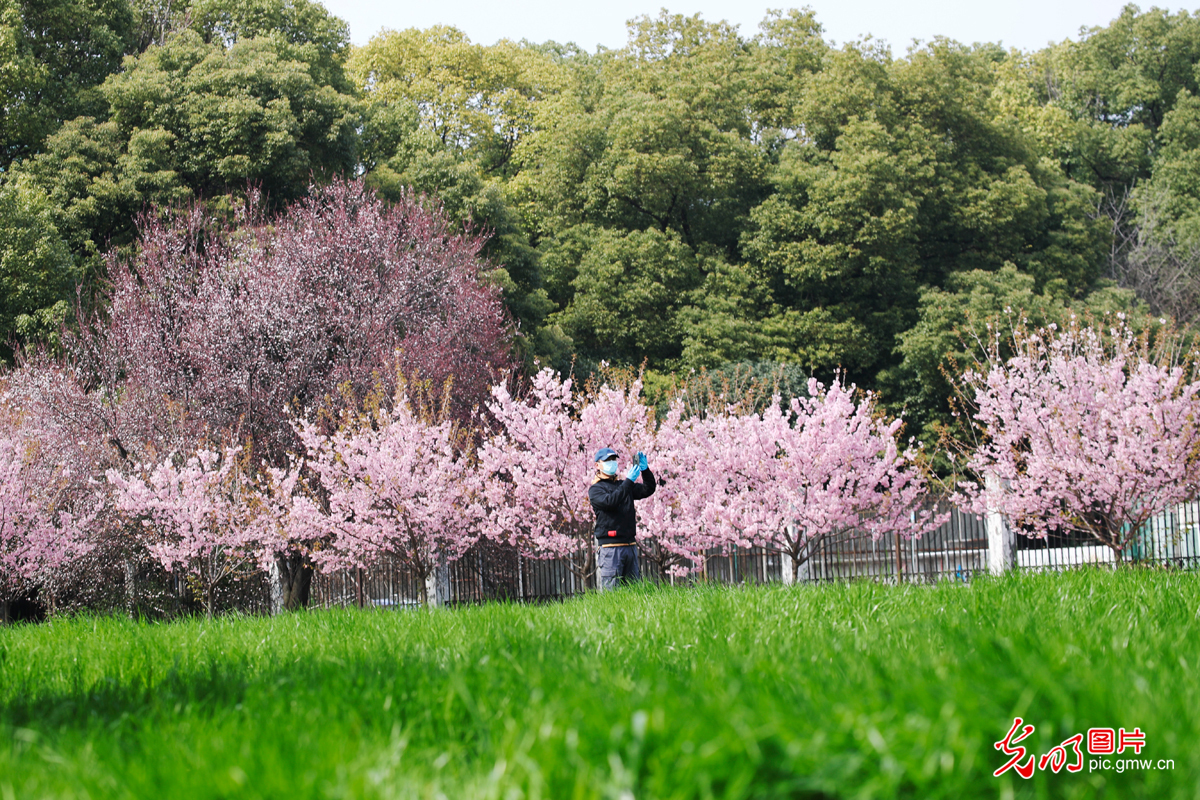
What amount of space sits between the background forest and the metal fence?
9459mm

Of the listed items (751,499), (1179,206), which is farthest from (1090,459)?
(1179,206)

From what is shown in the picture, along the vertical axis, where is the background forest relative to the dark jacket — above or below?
above

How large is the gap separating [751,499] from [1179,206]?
27.5 m

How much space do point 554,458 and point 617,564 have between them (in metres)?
4.59

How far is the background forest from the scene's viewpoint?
78.5ft

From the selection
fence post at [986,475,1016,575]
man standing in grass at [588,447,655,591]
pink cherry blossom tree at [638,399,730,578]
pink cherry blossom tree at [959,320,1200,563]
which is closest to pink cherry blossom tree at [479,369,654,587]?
pink cherry blossom tree at [638,399,730,578]

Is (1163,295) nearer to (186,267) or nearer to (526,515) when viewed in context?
(526,515)

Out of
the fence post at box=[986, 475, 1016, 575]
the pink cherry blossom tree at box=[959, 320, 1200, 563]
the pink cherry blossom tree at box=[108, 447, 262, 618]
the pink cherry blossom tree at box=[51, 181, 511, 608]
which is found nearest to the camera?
the pink cherry blossom tree at box=[959, 320, 1200, 563]

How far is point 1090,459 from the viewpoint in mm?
13156

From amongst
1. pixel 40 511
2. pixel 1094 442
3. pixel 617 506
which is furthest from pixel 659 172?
pixel 617 506

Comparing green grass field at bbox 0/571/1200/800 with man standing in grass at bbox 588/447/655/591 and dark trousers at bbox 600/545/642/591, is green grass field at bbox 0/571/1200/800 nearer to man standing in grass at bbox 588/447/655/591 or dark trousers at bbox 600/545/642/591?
man standing in grass at bbox 588/447/655/591

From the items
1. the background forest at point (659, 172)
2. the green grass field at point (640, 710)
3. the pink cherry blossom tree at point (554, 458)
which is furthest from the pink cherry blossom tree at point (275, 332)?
the green grass field at point (640, 710)

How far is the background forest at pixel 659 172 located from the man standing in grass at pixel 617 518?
15805mm

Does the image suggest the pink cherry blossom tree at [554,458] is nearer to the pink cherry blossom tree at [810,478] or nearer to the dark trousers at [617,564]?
the pink cherry blossom tree at [810,478]
